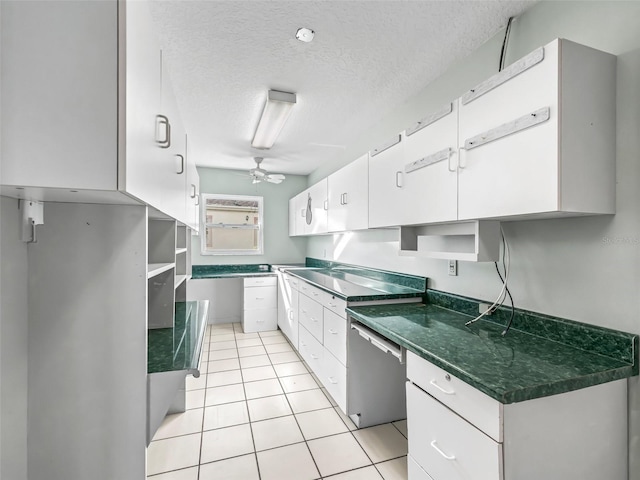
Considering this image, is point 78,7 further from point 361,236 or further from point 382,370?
point 361,236

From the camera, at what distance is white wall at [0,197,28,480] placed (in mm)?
929

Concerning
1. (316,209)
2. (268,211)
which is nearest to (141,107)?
(316,209)

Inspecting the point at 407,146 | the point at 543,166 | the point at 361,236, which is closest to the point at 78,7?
the point at 543,166

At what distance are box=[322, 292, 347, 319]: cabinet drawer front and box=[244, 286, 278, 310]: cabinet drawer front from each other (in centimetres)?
199

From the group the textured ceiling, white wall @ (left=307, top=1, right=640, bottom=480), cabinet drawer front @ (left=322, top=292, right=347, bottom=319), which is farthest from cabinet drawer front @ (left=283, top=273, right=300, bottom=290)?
white wall @ (left=307, top=1, right=640, bottom=480)

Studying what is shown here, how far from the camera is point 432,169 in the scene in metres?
1.71

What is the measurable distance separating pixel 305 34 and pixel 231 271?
383cm

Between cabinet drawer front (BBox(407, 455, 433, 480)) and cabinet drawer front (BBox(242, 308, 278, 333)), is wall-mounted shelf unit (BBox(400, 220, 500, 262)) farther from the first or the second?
cabinet drawer front (BBox(242, 308, 278, 333))

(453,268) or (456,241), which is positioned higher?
(456,241)

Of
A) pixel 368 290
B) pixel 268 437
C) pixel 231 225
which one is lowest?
pixel 268 437

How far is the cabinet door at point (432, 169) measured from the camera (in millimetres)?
1564

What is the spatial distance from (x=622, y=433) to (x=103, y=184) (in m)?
2.00

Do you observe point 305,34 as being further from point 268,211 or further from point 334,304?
point 268,211

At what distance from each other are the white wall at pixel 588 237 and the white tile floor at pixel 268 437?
3.94 feet
